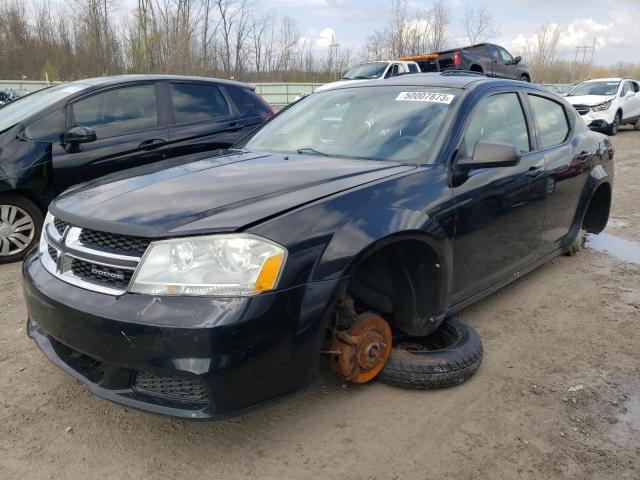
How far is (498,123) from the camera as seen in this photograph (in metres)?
3.55

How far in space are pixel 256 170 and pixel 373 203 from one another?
2.29ft

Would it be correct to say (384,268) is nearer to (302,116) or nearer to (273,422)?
(273,422)

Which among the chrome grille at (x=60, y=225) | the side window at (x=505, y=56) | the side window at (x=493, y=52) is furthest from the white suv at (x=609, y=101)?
the chrome grille at (x=60, y=225)

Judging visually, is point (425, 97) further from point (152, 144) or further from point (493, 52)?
point (493, 52)

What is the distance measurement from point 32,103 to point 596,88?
16.1m

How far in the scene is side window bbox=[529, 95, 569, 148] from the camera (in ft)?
13.1

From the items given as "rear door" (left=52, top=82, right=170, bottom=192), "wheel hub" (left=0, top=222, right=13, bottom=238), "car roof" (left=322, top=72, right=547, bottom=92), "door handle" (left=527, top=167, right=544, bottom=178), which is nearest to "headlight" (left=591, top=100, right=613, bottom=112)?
"car roof" (left=322, top=72, right=547, bottom=92)

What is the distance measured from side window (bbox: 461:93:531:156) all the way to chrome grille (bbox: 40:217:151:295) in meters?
1.93

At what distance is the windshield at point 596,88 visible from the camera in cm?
1600

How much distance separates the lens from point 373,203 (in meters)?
2.50

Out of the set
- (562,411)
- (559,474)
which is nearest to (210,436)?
(559,474)

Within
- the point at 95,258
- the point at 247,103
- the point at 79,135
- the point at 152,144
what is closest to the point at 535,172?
the point at 95,258

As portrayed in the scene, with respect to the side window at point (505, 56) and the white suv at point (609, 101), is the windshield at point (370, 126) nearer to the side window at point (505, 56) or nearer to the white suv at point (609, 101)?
the white suv at point (609, 101)

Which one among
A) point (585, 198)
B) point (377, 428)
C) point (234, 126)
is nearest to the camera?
point (377, 428)
